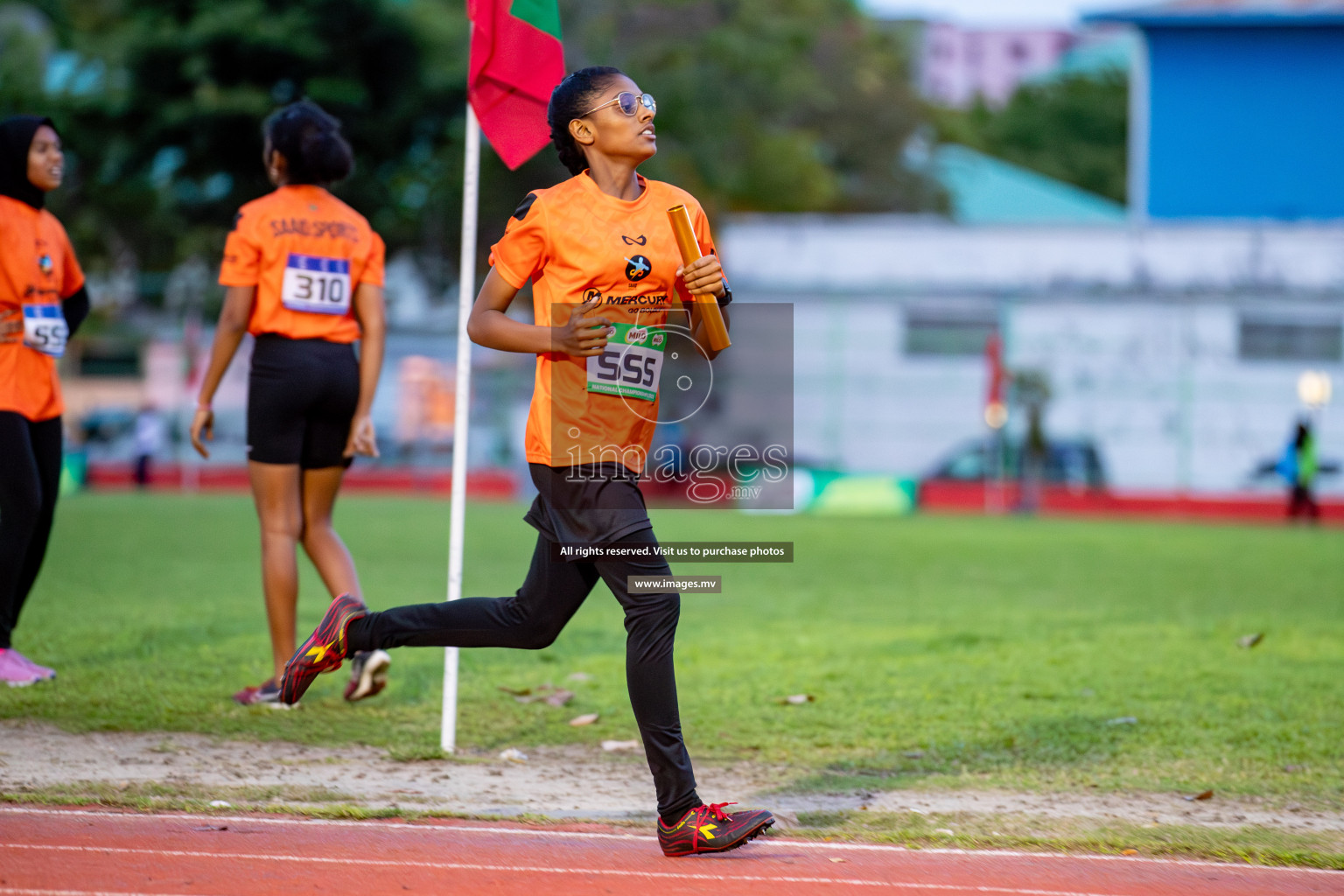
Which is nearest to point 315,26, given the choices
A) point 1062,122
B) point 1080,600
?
point 1080,600

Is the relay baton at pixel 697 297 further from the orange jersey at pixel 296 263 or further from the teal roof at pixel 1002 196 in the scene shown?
the teal roof at pixel 1002 196

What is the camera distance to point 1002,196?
5241 centimetres

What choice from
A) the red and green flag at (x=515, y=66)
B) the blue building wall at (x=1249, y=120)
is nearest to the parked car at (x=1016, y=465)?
the blue building wall at (x=1249, y=120)

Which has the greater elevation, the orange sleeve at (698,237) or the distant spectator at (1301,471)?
the orange sleeve at (698,237)

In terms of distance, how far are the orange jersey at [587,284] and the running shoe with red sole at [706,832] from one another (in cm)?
93

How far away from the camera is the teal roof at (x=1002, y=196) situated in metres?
50.8

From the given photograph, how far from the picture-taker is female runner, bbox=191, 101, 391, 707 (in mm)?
5781

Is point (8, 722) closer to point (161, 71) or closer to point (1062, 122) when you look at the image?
point (161, 71)

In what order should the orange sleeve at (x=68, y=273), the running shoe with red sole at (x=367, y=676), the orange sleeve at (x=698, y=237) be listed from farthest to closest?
the orange sleeve at (x=68, y=273) → the running shoe with red sole at (x=367, y=676) → the orange sleeve at (x=698, y=237)

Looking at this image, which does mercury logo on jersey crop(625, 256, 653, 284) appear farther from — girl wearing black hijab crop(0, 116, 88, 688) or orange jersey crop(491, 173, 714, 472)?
girl wearing black hijab crop(0, 116, 88, 688)

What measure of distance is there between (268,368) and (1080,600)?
6863mm

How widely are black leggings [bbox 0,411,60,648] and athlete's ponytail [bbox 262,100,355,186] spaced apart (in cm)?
157

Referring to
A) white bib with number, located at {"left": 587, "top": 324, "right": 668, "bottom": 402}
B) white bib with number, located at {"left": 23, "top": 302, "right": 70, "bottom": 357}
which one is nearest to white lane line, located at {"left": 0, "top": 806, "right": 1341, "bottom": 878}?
white bib with number, located at {"left": 587, "top": 324, "right": 668, "bottom": 402}

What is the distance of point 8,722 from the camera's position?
5.46 m
